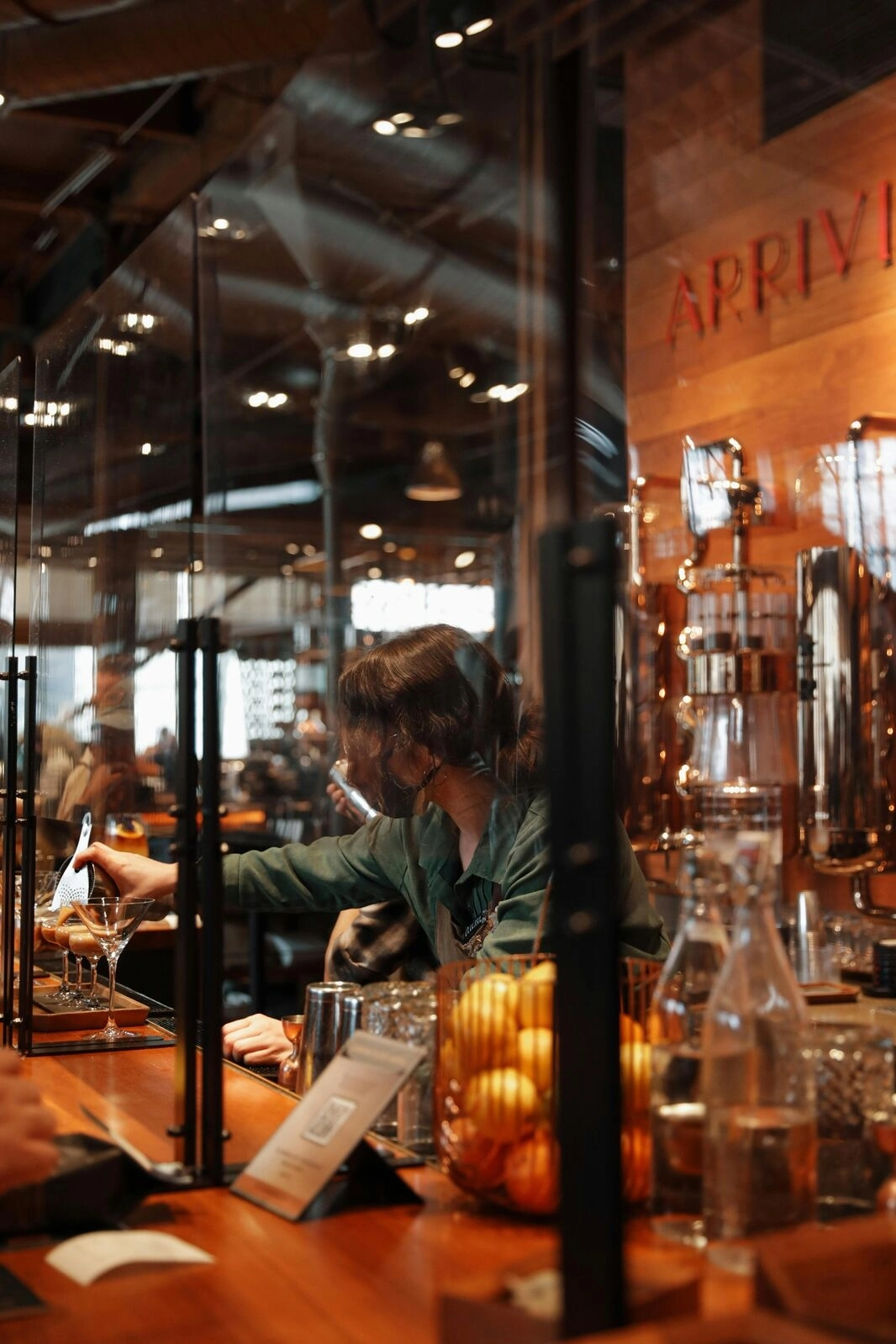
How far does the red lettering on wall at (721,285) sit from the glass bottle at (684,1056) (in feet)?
7.50

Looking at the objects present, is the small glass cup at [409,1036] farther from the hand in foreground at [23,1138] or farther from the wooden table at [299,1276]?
the hand in foreground at [23,1138]

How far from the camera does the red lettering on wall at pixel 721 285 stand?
9.89ft

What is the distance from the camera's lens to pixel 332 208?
5777 mm

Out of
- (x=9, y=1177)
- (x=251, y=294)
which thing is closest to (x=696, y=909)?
(x=9, y=1177)

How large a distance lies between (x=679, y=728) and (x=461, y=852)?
1083mm

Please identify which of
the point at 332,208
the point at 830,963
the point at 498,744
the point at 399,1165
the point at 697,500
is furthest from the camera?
the point at 332,208

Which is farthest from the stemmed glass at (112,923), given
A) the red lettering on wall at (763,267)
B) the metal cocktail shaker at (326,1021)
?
the red lettering on wall at (763,267)

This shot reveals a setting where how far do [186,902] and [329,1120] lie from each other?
0.23m

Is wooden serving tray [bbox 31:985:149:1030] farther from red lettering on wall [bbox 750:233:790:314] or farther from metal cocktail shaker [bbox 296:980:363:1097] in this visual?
red lettering on wall [bbox 750:233:790:314]

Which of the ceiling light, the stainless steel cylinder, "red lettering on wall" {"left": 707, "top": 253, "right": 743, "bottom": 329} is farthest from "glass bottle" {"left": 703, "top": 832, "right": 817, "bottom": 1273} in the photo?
the ceiling light

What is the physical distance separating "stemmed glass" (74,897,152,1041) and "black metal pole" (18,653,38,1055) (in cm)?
6

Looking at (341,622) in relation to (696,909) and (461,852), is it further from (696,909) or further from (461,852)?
(696,909)

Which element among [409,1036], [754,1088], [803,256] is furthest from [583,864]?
[803,256]

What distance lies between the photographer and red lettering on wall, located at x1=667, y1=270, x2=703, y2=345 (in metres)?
3.14
